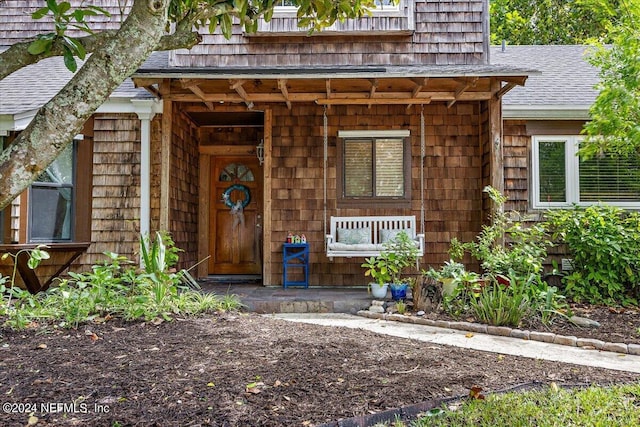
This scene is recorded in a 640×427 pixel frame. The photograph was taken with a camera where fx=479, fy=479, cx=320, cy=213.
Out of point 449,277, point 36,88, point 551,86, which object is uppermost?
point 551,86

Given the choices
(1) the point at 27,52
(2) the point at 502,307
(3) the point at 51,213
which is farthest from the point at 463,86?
(3) the point at 51,213

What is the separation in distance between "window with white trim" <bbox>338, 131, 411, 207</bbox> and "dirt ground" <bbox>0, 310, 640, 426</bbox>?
310 cm

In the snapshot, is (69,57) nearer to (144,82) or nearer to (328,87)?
(144,82)

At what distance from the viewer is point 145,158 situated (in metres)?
5.91

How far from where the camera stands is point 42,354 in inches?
110

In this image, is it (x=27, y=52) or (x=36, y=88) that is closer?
(x=27, y=52)

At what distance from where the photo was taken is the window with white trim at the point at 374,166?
20.9 feet

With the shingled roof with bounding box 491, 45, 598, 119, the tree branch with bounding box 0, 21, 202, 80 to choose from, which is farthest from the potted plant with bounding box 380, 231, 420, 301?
the tree branch with bounding box 0, 21, 202, 80

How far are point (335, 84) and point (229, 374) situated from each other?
13.4ft

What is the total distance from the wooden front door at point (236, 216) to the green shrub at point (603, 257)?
4218mm

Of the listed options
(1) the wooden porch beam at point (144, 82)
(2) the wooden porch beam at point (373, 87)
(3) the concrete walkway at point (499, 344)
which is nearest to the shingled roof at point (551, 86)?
(2) the wooden porch beam at point (373, 87)

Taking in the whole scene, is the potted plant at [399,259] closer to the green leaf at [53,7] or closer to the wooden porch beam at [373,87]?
the wooden porch beam at [373,87]

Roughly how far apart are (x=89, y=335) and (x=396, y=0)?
3.54 m

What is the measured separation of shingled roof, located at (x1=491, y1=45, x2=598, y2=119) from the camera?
622 cm
